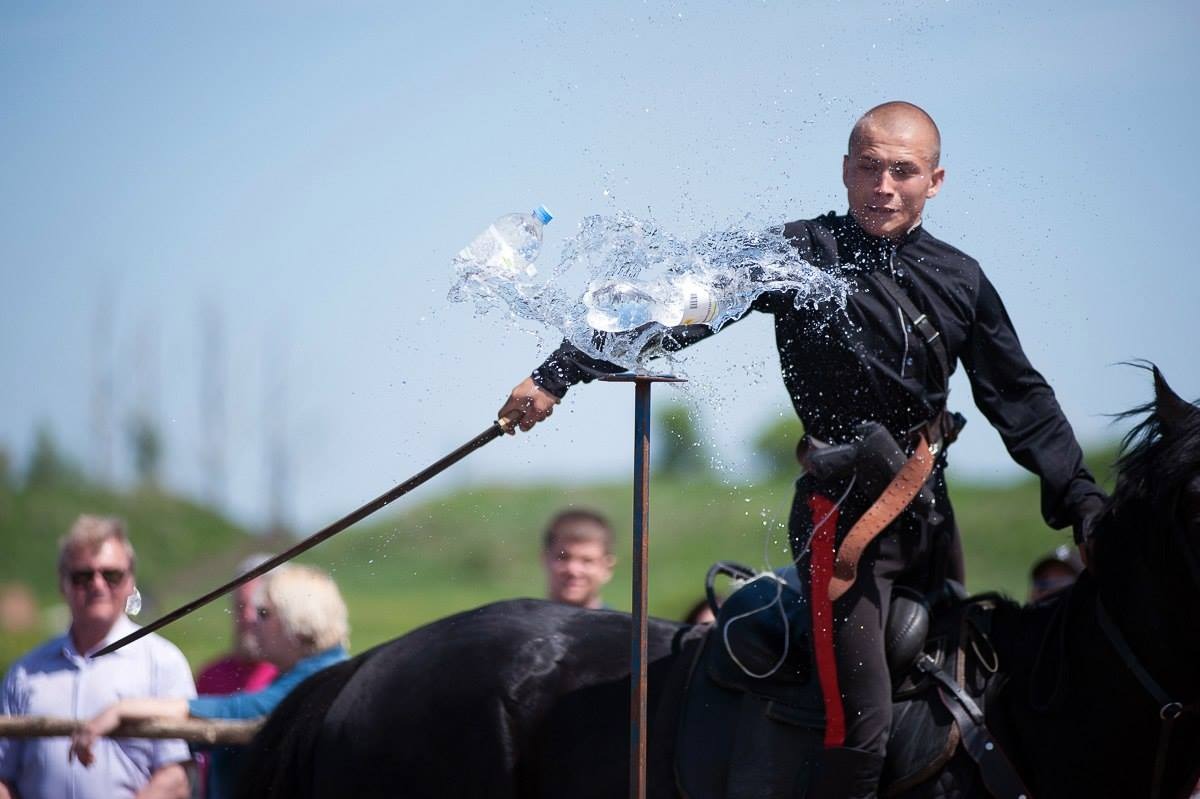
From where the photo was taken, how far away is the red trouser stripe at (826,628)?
3717mm

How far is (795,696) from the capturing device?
3.86 meters

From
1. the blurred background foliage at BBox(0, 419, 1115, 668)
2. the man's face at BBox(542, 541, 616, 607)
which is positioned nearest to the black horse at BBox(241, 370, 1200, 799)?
the man's face at BBox(542, 541, 616, 607)

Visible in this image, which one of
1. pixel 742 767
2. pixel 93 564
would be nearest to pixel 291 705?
pixel 93 564

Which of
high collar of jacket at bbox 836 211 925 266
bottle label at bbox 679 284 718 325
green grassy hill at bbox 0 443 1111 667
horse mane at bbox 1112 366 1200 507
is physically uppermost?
high collar of jacket at bbox 836 211 925 266

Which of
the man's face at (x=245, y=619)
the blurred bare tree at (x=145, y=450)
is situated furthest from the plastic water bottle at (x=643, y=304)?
the blurred bare tree at (x=145, y=450)

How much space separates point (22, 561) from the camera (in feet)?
80.0

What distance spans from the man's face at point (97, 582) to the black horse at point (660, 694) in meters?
1.07

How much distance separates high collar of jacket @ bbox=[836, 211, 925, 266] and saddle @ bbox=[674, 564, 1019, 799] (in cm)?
91

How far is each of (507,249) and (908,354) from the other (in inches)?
44.3

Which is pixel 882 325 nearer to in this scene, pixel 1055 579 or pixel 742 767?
pixel 742 767

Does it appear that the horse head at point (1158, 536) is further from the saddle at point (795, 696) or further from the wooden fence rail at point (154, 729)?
the wooden fence rail at point (154, 729)

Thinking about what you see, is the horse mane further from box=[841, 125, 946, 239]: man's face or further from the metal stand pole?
the metal stand pole

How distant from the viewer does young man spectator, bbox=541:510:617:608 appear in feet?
19.2

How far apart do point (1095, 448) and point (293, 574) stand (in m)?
21.6
